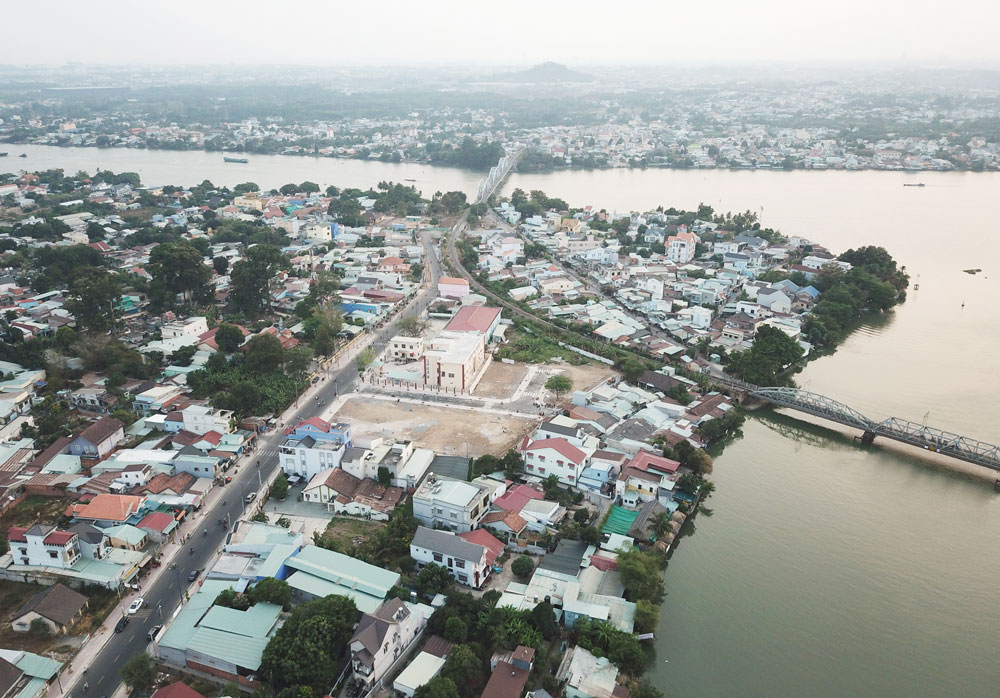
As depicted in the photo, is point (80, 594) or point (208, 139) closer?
point (80, 594)

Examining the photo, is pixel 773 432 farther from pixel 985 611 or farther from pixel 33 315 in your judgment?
pixel 33 315

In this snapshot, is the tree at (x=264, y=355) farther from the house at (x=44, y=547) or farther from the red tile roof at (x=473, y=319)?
the house at (x=44, y=547)

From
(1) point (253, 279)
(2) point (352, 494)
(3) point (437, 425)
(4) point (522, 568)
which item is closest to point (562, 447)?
(4) point (522, 568)

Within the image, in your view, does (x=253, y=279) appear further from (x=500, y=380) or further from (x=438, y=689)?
(x=438, y=689)

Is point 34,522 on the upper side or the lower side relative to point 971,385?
lower

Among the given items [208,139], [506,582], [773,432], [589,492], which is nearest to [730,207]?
[773,432]

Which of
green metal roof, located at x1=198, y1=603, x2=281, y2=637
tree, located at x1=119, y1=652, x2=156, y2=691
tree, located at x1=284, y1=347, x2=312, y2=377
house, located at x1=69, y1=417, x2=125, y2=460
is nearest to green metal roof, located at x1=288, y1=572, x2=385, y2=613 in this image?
green metal roof, located at x1=198, y1=603, x2=281, y2=637

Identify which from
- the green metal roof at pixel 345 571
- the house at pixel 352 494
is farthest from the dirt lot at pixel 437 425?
the green metal roof at pixel 345 571
